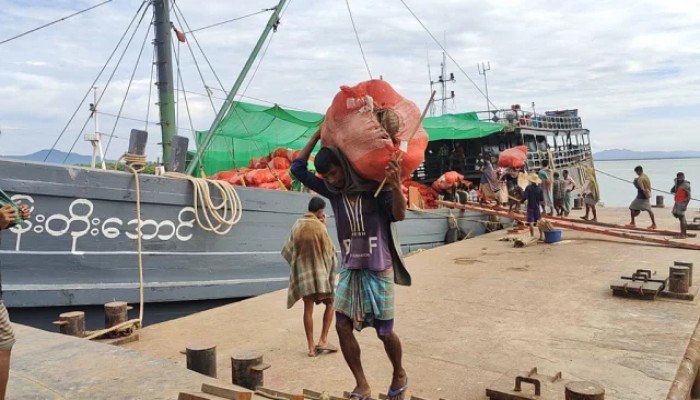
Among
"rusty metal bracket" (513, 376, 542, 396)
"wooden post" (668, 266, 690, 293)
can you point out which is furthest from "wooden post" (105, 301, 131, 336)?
"wooden post" (668, 266, 690, 293)

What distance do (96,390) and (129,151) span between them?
3610mm

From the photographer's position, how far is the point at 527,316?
523cm

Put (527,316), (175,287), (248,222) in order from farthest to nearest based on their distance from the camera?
(248,222)
(175,287)
(527,316)

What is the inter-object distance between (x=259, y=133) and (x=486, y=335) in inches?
345

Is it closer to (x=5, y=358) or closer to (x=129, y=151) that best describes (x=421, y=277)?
(x=129, y=151)

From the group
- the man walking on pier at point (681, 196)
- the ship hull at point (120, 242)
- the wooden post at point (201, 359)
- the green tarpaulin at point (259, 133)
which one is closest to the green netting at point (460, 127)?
the green tarpaulin at point (259, 133)

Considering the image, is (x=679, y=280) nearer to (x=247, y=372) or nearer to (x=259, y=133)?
(x=247, y=372)

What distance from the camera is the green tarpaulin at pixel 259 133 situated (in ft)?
40.2

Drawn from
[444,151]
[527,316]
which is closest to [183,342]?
[527,316]

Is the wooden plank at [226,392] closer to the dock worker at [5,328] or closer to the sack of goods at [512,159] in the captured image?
the dock worker at [5,328]

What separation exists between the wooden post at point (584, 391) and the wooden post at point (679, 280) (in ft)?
12.8

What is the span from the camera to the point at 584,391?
2.49 m

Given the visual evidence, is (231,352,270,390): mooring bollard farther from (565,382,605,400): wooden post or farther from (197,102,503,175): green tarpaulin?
(197,102,503,175): green tarpaulin

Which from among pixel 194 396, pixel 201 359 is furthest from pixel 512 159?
pixel 194 396
